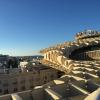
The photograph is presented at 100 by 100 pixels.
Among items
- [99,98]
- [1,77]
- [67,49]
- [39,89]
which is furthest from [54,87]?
[67,49]

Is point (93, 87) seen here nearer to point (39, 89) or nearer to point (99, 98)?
point (39, 89)

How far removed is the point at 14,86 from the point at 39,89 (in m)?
32.1

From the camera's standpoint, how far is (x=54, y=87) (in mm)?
16422

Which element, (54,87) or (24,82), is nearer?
(54,87)

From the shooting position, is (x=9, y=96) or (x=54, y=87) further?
(x=54, y=87)

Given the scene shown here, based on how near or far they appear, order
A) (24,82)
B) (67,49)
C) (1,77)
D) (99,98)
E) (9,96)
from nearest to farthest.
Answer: (99,98) < (9,96) < (1,77) < (24,82) < (67,49)

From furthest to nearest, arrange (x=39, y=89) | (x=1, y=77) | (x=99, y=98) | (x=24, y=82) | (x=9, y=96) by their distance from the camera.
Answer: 1. (x=24, y=82)
2. (x=1, y=77)
3. (x=39, y=89)
4. (x=9, y=96)
5. (x=99, y=98)

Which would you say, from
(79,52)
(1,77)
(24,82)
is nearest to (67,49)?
(79,52)

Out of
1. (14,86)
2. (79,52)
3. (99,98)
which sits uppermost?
(79,52)

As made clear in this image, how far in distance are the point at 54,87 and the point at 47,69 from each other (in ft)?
127

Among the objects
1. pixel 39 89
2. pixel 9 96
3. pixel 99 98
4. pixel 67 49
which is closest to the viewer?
pixel 99 98

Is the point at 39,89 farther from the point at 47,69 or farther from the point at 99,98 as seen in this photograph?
the point at 47,69

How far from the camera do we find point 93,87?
16719 millimetres

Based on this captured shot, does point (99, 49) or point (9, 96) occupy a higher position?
point (99, 49)
